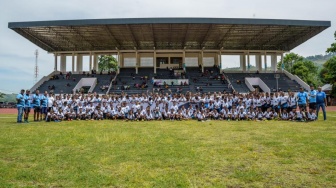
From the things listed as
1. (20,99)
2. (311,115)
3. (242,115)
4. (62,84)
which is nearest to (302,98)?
(311,115)

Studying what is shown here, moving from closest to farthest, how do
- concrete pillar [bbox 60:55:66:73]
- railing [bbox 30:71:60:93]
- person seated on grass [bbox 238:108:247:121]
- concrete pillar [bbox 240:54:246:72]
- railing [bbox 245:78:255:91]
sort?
person seated on grass [bbox 238:108:247:121], railing [bbox 245:78:255:91], railing [bbox 30:71:60:93], concrete pillar [bbox 240:54:246:72], concrete pillar [bbox 60:55:66:73]

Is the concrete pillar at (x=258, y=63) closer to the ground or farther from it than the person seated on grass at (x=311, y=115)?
farther from it

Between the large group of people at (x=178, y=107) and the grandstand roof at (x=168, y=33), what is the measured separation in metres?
18.0

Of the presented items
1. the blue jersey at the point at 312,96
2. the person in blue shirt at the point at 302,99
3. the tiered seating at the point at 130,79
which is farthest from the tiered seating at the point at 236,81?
the blue jersey at the point at 312,96

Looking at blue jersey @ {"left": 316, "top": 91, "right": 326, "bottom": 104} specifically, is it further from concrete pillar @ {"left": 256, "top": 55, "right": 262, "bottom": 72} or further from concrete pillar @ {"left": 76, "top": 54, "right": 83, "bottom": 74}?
concrete pillar @ {"left": 76, "top": 54, "right": 83, "bottom": 74}

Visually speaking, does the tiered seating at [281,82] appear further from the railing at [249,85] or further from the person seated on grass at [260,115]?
the person seated on grass at [260,115]

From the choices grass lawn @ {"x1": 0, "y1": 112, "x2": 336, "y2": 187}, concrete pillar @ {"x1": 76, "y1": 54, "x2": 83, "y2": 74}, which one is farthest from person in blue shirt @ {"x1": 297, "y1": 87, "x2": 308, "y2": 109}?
concrete pillar @ {"x1": 76, "y1": 54, "x2": 83, "y2": 74}

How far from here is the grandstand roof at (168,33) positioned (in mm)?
32156

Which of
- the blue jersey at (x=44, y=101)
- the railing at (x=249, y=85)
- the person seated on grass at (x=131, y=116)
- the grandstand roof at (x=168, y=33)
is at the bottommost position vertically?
the person seated on grass at (x=131, y=116)

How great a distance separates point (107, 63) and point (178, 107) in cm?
5452

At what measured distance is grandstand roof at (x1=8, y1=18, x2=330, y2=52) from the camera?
105ft

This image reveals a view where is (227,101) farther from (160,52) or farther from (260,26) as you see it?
(160,52)

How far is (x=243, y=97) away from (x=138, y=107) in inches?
268

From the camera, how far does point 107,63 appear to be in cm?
6738
